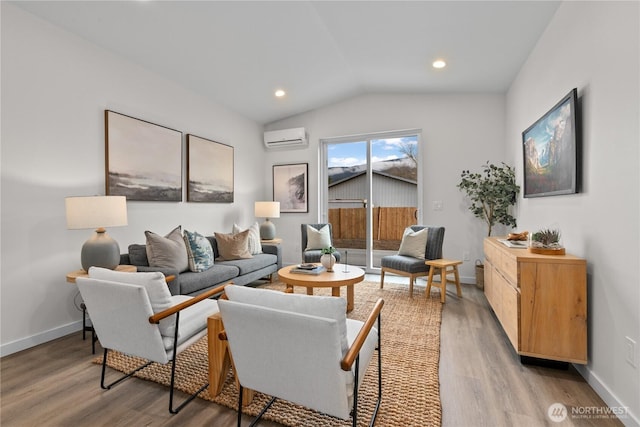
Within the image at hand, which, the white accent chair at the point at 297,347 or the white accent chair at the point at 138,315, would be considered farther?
the white accent chair at the point at 138,315

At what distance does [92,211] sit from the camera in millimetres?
2502

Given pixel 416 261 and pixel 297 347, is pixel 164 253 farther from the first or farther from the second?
pixel 416 261

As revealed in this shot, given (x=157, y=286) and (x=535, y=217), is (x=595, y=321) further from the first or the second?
(x=157, y=286)

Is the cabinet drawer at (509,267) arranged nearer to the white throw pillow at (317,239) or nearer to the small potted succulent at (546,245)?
the small potted succulent at (546,245)

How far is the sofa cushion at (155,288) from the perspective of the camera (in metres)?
1.78

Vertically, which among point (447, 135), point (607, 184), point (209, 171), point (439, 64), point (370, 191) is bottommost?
point (607, 184)

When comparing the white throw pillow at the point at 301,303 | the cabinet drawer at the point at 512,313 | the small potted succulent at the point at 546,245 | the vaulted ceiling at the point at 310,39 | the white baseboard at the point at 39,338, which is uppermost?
the vaulted ceiling at the point at 310,39

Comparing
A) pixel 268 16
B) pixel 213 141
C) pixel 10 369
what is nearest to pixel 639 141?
pixel 268 16

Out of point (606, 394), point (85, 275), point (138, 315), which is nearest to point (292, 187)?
point (85, 275)

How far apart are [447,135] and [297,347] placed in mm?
4401

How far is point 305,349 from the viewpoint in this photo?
1301mm

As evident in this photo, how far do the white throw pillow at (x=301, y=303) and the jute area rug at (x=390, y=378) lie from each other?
0.66 meters

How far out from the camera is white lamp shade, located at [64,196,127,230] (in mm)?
2459

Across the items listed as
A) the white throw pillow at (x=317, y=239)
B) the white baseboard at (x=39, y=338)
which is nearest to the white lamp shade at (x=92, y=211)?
the white baseboard at (x=39, y=338)
